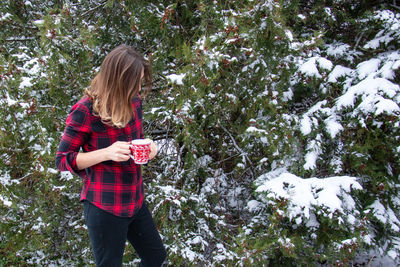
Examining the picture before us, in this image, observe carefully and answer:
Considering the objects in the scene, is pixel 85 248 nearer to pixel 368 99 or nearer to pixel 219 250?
pixel 219 250

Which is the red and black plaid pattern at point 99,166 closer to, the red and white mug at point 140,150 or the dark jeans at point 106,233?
the dark jeans at point 106,233

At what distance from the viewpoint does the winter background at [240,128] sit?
2.50 metres

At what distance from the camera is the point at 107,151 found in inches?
56.4

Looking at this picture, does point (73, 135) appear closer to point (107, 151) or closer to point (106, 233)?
point (107, 151)

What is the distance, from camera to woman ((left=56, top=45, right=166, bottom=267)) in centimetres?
144

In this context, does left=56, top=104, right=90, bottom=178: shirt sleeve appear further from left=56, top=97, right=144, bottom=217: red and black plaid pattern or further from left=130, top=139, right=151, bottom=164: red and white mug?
left=130, top=139, right=151, bottom=164: red and white mug

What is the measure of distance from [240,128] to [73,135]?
201cm

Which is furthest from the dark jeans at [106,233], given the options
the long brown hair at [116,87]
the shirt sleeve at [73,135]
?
the long brown hair at [116,87]

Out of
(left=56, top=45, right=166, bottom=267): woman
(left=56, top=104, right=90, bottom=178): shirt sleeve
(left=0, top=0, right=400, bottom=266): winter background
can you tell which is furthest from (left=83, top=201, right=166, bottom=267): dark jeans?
(left=0, top=0, right=400, bottom=266): winter background

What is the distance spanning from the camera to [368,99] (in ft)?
8.34

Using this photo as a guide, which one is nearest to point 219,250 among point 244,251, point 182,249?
point 182,249

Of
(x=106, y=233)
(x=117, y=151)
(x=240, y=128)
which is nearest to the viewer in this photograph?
(x=117, y=151)

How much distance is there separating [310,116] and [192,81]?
4.55 ft

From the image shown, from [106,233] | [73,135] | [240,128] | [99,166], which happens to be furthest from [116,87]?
[240,128]
